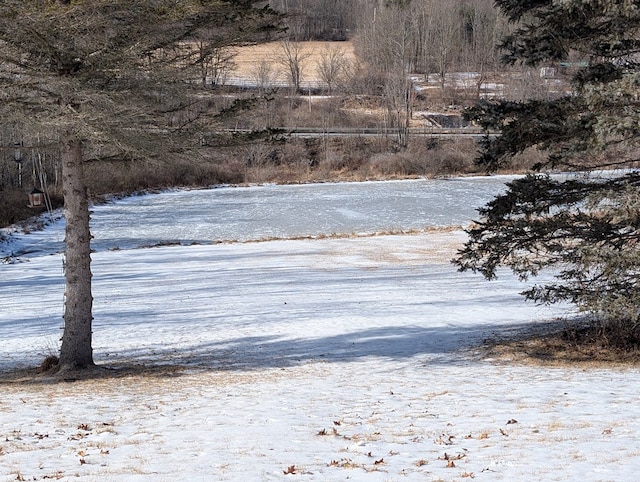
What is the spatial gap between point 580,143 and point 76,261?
256 inches

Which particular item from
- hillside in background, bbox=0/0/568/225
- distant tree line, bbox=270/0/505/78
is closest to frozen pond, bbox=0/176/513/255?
hillside in background, bbox=0/0/568/225

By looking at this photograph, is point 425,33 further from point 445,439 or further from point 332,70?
point 445,439

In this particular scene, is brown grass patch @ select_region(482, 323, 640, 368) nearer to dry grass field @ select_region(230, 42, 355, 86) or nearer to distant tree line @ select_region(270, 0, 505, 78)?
dry grass field @ select_region(230, 42, 355, 86)

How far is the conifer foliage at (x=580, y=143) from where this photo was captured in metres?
9.27

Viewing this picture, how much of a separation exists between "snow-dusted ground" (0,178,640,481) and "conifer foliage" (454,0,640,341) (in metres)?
1.27

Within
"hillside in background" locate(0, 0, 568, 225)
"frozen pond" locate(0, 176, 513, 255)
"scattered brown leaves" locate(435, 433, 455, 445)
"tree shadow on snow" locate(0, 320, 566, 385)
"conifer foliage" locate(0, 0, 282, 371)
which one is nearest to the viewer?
"scattered brown leaves" locate(435, 433, 455, 445)

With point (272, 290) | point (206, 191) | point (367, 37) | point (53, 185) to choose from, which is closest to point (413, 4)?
point (367, 37)

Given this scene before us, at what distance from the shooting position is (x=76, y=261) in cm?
1103

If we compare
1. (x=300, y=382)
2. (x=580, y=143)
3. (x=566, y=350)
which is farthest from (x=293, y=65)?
(x=580, y=143)

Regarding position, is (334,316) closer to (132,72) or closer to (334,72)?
(132,72)

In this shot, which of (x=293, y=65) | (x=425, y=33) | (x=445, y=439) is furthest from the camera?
(x=425, y=33)

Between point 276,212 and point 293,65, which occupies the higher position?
point 293,65

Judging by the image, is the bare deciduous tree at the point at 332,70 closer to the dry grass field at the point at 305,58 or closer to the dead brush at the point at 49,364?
the dry grass field at the point at 305,58

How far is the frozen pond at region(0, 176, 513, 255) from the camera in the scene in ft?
105
